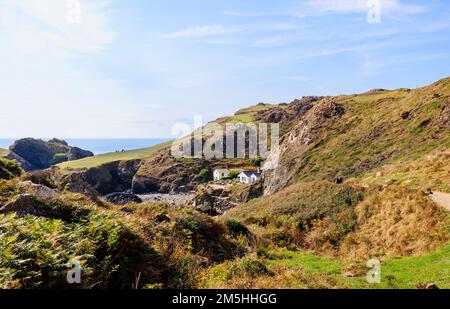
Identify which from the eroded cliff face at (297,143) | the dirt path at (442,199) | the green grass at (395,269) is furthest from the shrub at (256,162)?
the green grass at (395,269)

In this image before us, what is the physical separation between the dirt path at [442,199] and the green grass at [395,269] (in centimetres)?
497

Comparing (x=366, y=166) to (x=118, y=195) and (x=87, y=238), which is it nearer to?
(x=87, y=238)

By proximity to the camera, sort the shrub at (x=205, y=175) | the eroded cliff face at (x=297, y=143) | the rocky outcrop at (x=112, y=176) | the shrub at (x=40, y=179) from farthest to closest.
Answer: the rocky outcrop at (x=112, y=176) < the shrub at (x=205, y=175) < the eroded cliff face at (x=297, y=143) < the shrub at (x=40, y=179)

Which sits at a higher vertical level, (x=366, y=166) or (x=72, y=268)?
(x=366, y=166)

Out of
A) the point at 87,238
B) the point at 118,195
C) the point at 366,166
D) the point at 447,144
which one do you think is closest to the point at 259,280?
the point at 87,238

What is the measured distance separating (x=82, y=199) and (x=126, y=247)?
9.13 meters

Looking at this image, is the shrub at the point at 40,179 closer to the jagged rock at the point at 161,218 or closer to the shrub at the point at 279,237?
the jagged rock at the point at 161,218

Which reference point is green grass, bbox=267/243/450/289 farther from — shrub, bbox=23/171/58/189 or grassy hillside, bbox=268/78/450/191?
shrub, bbox=23/171/58/189

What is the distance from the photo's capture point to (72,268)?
8.16 m

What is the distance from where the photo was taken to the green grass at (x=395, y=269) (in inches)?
476

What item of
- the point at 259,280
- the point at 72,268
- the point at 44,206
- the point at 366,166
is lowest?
the point at 259,280

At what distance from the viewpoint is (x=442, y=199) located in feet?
69.9

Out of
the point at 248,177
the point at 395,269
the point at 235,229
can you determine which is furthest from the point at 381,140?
the point at 248,177
